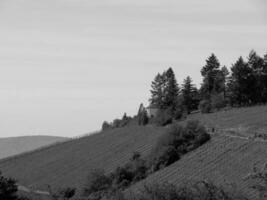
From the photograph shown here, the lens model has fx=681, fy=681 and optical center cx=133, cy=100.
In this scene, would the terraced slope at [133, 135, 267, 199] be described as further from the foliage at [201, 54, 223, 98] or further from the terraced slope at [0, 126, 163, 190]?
the foliage at [201, 54, 223, 98]

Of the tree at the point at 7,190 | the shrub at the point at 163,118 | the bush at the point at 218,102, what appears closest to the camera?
the tree at the point at 7,190

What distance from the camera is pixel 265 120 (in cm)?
8462

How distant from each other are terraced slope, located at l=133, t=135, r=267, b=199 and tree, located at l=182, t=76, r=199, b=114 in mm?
33331

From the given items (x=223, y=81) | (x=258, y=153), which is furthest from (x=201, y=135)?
(x=223, y=81)

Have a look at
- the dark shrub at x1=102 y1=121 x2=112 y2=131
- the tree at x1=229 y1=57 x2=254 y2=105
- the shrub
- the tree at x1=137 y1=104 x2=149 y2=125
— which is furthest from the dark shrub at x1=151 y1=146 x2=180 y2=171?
the dark shrub at x1=102 y1=121 x2=112 y2=131

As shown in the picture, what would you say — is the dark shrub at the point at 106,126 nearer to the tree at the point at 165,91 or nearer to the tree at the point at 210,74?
the tree at the point at 165,91

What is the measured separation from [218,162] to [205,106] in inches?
1371

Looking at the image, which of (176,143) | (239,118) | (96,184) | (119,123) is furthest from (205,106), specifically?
(96,184)

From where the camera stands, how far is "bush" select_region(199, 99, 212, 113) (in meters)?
105

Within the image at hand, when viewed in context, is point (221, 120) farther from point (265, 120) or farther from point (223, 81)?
point (223, 81)

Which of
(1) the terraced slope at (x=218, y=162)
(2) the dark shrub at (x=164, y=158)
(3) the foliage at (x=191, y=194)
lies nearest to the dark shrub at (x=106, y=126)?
(2) the dark shrub at (x=164, y=158)

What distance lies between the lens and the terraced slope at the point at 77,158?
90562 millimetres

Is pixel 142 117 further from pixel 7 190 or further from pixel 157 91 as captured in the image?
pixel 7 190

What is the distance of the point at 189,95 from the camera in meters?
117
